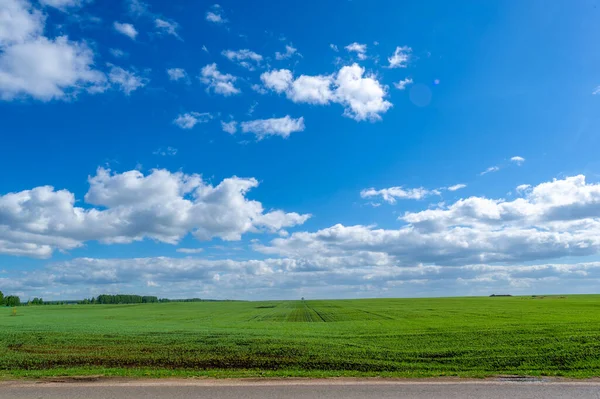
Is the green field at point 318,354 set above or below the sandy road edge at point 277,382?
below

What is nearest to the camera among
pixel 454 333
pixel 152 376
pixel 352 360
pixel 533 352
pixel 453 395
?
pixel 453 395

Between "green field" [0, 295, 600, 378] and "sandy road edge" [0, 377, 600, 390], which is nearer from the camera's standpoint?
"sandy road edge" [0, 377, 600, 390]

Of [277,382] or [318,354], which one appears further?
[318,354]

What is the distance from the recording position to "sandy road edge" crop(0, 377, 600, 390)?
19.4 metres

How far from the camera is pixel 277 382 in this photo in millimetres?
19859

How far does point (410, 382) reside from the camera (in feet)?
64.7

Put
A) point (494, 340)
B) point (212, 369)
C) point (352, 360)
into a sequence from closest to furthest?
point (212, 369) < point (352, 360) < point (494, 340)

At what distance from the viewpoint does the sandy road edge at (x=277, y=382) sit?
19.4 meters

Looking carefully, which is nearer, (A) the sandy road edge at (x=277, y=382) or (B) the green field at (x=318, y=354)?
(A) the sandy road edge at (x=277, y=382)

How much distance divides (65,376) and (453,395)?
18791 mm

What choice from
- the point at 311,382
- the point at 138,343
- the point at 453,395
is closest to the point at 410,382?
the point at 453,395

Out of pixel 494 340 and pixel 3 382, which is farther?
pixel 494 340

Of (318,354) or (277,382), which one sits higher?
(277,382)

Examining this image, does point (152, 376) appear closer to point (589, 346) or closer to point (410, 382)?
point (410, 382)
